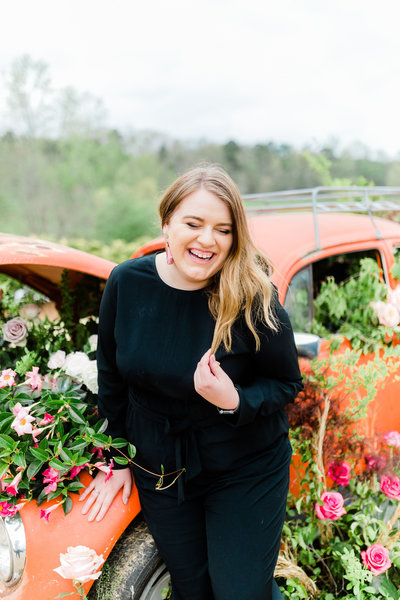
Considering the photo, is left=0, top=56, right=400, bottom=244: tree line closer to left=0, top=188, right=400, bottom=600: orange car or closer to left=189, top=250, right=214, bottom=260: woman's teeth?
left=0, top=188, right=400, bottom=600: orange car

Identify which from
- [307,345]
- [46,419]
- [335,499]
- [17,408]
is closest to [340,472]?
[335,499]

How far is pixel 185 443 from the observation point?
1.73 m

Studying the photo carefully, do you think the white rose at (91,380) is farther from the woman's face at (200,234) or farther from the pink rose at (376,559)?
the pink rose at (376,559)

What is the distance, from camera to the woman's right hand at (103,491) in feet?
5.78

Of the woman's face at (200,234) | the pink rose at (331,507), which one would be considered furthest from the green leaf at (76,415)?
the pink rose at (331,507)

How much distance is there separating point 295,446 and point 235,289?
41.2 inches

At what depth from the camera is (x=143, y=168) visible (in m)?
18.8

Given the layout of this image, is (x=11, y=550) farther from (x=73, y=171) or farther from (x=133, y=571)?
(x=73, y=171)

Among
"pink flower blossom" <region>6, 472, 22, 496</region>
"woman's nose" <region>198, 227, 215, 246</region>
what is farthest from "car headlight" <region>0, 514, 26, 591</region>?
"woman's nose" <region>198, 227, 215, 246</region>

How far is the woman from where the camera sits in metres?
1.65

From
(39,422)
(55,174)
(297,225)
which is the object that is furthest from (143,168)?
(39,422)

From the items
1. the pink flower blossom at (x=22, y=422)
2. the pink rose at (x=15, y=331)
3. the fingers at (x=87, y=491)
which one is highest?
the pink rose at (x=15, y=331)

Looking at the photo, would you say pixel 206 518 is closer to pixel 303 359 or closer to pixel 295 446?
pixel 295 446

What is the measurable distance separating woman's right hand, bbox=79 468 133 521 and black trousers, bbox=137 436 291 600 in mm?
92
